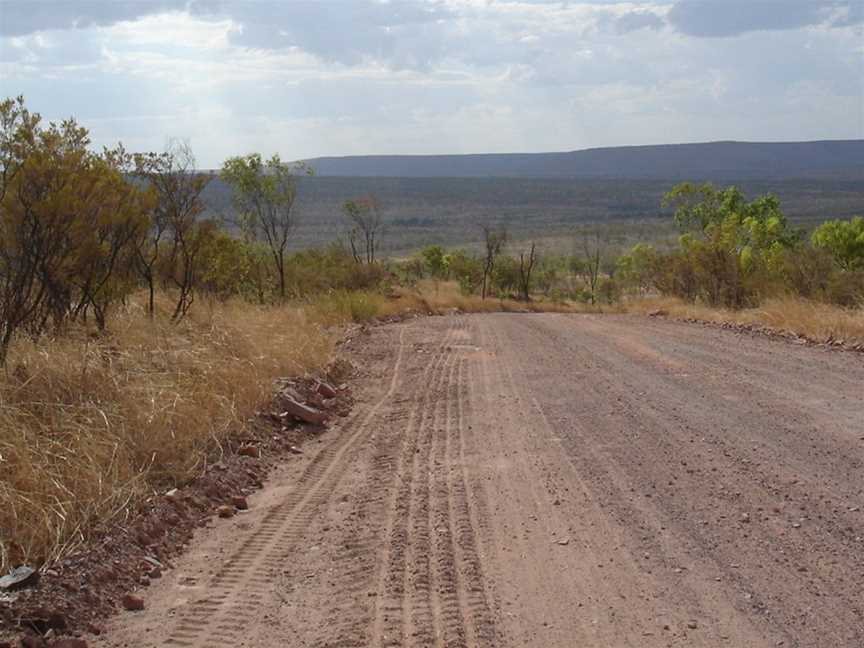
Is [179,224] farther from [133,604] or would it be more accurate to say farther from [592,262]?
[592,262]

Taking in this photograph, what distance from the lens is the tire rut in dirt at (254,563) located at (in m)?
5.22

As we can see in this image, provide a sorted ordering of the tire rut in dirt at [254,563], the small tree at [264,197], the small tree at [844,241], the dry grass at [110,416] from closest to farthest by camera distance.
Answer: the tire rut in dirt at [254,563]
the dry grass at [110,416]
the small tree at [264,197]
the small tree at [844,241]

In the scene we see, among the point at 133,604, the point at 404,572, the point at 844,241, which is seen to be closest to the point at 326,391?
the point at 404,572

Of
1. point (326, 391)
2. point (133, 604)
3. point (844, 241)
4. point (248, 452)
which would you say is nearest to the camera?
point (133, 604)

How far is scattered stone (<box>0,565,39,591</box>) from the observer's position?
17.9 feet

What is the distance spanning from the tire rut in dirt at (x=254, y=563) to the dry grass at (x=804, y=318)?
9.85 m

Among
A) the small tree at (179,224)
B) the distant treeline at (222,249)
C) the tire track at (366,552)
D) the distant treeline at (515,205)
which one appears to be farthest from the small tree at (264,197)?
the distant treeline at (515,205)

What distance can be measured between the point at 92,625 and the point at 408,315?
22.9 m

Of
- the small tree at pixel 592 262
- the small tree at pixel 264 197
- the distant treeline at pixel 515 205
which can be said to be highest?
the small tree at pixel 264 197

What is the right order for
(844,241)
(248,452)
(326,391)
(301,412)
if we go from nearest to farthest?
(248,452), (301,412), (326,391), (844,241)

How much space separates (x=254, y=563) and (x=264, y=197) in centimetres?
2309

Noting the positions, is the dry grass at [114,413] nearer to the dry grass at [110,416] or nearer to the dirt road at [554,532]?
the dry grass at [110,416]

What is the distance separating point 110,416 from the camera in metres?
8.52

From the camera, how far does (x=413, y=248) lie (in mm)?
96188
